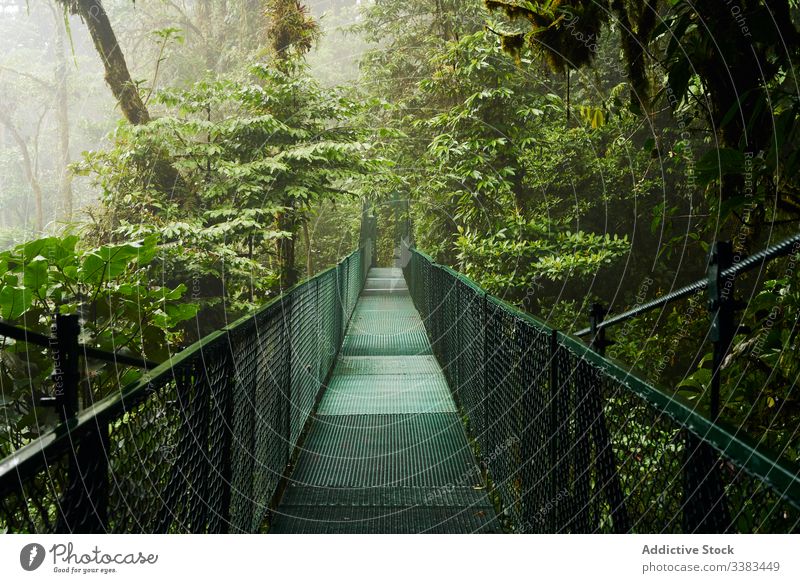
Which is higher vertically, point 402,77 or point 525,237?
point 402,77

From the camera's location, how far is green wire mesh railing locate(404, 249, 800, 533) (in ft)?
3.41

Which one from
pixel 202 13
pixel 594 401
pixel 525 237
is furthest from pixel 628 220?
pixel 594 401

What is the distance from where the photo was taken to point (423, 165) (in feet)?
27.3

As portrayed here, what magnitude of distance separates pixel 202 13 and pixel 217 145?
3.71m

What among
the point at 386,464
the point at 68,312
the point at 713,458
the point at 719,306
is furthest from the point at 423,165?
the point at 713,458

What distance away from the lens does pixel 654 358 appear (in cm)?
691

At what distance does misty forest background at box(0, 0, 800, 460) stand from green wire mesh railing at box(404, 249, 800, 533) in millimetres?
605

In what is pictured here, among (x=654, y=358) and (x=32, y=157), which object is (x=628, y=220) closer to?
(x=654, y=358)

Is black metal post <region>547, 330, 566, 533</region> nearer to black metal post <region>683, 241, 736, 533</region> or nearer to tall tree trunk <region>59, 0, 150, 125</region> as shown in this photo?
black metal post <region>683, 241, 736, 533</region>

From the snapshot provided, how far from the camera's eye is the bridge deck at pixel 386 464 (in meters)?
2.88

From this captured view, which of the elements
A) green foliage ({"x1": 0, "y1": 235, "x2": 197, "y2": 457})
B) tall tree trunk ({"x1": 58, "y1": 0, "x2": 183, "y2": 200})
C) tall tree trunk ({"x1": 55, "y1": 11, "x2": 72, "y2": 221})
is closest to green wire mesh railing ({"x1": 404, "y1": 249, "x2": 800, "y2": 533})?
green foliage ({"x1": 0, "y1": 235, "x2": 197, "y2": 457})

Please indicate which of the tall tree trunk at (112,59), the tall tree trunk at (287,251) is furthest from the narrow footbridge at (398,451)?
the tall tree trunk at (112,59)

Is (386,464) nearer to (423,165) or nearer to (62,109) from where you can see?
(423,165)

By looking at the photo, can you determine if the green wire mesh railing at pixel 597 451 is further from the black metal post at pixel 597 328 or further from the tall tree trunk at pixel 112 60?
the tall tree trunk at pixel 112 60
